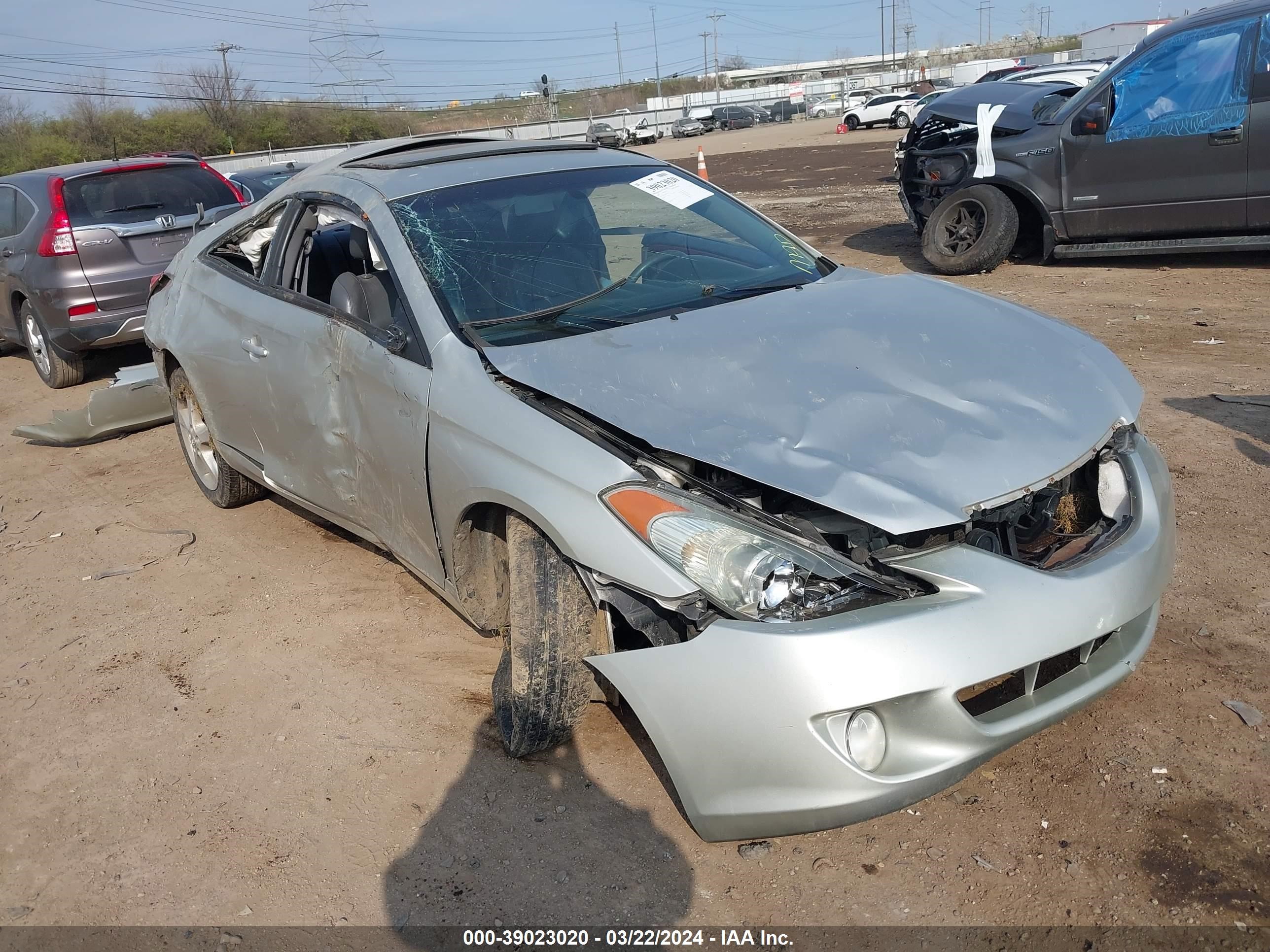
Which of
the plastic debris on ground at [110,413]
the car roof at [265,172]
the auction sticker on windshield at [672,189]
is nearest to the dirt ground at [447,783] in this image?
the auction sticker on windshield at [672,189]

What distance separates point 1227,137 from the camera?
7398 mm

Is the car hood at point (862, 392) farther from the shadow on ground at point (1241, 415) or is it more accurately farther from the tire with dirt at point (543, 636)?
the shadow on ground at point (1241, 415)

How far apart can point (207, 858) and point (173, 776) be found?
473 millimetres

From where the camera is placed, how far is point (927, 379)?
2777 mm

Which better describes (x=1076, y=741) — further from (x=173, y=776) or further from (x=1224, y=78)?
(x=1224, y=78)

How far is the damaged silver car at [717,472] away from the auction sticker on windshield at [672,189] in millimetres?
29

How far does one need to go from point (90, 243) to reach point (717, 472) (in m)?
7.00

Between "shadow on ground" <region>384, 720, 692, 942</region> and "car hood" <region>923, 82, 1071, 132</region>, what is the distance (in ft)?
24.7

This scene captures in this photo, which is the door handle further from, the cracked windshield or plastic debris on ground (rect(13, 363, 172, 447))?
plastic debris on ground (rect(13, 363, 172, 447))

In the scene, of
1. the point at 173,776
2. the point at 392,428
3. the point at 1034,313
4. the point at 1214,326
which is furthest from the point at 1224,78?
the point at 173,776

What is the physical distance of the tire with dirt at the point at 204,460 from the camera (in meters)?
5.07

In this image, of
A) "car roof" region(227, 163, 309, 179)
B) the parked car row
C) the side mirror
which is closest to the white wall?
the parked car row

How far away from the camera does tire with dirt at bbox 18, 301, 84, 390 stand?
8.23 metres

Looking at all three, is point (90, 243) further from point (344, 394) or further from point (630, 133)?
point (630, 133)
